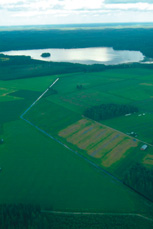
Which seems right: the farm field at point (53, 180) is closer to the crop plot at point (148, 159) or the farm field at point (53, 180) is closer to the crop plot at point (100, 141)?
the crop plot at point (100, 141)

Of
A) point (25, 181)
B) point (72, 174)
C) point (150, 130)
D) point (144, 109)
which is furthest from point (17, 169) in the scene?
point (144, 109)

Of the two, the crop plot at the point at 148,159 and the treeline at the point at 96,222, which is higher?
the crop plot at the point at 148,159

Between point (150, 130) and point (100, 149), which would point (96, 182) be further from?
point (150, 130)

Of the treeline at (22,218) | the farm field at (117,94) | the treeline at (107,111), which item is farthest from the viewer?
the treeline at (107,111)

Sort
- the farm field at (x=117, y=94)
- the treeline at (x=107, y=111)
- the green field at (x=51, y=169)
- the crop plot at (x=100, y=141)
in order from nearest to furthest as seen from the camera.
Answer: the green field at (x=51, y=169) → the crop plot at (x=100, y=141) → the farm field at (x=117, y=94) → the treeline at (x=107, y=111)

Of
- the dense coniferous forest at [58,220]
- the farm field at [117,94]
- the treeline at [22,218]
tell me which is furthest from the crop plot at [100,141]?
the treeline at [22,218]

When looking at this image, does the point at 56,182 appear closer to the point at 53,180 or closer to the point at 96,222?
the point at 53,180

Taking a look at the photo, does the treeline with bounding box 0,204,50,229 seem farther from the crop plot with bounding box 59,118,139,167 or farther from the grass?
the crop plot with bounding box 59,118,139,167

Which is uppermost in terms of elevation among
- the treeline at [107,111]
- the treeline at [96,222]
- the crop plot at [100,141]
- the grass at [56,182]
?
the treeline at [107,111]
